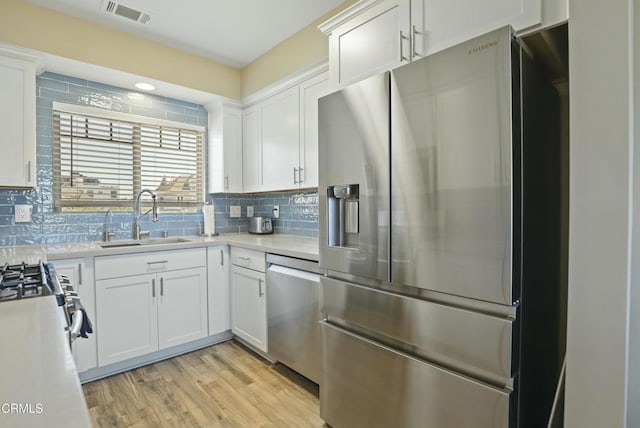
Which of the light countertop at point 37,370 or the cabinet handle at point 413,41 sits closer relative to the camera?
the light countertop at point 37,370

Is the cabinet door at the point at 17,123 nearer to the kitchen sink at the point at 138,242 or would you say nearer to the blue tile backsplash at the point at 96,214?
the blue tile backsplash at the point at 96,214

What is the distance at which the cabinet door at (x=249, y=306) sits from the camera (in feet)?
8.03

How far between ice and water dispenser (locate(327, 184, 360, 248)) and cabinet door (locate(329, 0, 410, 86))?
0.63 metres

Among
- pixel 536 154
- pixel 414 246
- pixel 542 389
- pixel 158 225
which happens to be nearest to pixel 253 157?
pixel 158 225

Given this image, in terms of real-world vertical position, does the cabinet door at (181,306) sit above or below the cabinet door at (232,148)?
below

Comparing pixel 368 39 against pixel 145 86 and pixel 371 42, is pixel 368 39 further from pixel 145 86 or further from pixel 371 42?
pixel 145 86

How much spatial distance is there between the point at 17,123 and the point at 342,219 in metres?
2.18

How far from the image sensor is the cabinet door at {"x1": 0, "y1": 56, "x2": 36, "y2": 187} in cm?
208

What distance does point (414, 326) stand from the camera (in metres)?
1.31

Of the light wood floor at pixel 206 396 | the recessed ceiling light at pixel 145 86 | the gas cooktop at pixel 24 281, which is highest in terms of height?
the recessed ceiling light at pixel 145 86

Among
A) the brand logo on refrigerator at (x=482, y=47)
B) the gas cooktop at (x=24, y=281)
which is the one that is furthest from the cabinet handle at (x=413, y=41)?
the gas cooktop at (x=24, y=281)

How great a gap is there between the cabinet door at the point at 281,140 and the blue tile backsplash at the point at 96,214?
287mm

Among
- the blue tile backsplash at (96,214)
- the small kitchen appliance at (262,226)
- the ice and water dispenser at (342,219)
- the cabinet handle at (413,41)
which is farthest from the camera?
the small kitchen appliance at (262,226)

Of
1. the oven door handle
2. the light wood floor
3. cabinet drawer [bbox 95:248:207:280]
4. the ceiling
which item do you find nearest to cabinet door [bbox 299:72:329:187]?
the ceiling
